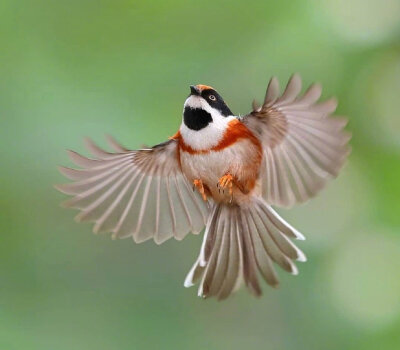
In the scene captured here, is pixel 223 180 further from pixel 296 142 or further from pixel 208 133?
pixel 296 142

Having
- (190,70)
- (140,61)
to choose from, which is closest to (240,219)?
(190,70)

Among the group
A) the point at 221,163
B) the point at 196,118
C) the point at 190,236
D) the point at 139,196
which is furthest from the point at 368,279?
the point at 196,118

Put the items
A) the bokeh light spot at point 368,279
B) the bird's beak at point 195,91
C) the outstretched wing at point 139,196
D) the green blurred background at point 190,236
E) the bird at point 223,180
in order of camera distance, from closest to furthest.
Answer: the bird's beak at point 195,91 < the bird at point 223,180 < the outstretched wing at point 139,196 < the green blurred background at point 190,236 < the bokeh light spot at point 368,279

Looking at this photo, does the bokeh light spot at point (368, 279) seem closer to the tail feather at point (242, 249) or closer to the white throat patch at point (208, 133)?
the tail feather at point (242, 249)

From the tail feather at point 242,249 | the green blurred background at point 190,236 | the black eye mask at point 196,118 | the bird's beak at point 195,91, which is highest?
the green blurred background at point 190,236

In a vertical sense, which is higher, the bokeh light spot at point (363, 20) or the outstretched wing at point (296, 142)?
the bokeh light spot at point (363, 20)

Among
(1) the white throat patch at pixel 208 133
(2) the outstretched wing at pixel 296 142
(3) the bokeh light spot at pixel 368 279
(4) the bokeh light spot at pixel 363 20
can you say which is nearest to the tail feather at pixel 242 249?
(2) the outstretched wing at pixel 296 142
